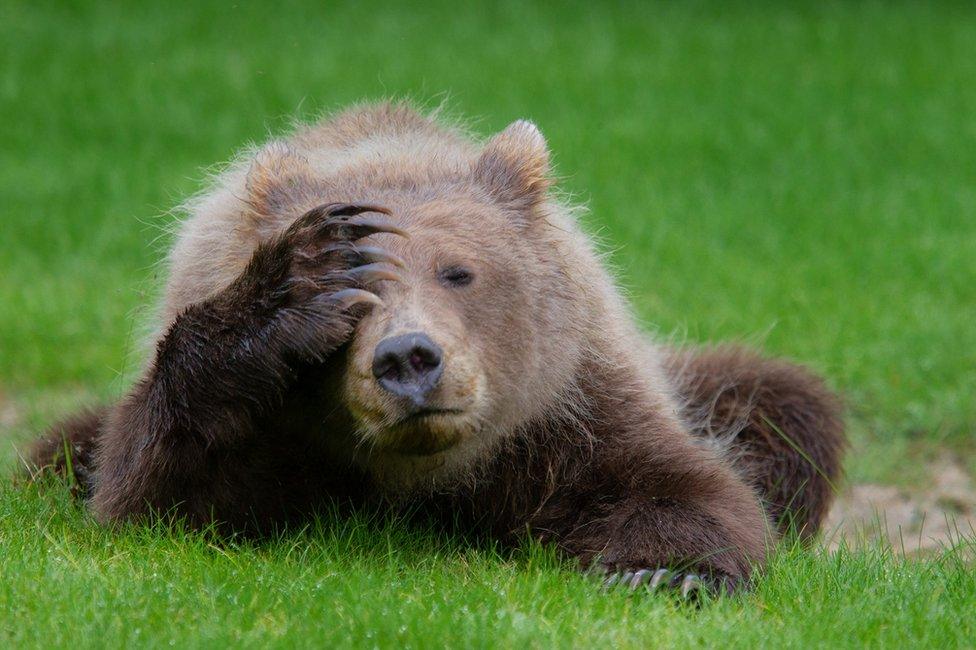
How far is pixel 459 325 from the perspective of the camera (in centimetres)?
472

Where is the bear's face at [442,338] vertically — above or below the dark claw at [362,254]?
below

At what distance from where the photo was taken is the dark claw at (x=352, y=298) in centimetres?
464

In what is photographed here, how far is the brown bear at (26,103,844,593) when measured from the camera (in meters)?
4.69

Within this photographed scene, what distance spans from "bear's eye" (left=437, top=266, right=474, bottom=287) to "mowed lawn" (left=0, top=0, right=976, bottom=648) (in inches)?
40.4

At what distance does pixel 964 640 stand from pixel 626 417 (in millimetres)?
1634

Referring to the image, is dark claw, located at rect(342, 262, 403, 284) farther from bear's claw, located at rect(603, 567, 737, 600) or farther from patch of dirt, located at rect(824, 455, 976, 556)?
patch of dirt, located at rect(824, 455, 976, 556)

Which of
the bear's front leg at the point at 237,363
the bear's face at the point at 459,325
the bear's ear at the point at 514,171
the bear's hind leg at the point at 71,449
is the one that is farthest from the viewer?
the bear's hind leg at the point at 71,449

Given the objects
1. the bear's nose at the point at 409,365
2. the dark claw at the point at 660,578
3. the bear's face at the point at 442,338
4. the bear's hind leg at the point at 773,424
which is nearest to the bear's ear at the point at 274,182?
the bear's face at the point at 442,338

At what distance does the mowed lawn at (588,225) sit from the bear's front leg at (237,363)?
20cm

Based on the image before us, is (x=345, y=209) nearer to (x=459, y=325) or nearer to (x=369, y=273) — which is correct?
(x=369, y=273)

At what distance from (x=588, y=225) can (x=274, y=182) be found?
83.8 inches

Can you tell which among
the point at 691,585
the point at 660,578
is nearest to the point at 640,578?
the point at 660,578

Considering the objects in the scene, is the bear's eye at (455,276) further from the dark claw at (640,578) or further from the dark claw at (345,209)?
the dark claw at (640,578)

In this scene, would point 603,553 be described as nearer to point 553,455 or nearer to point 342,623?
point 553,455
